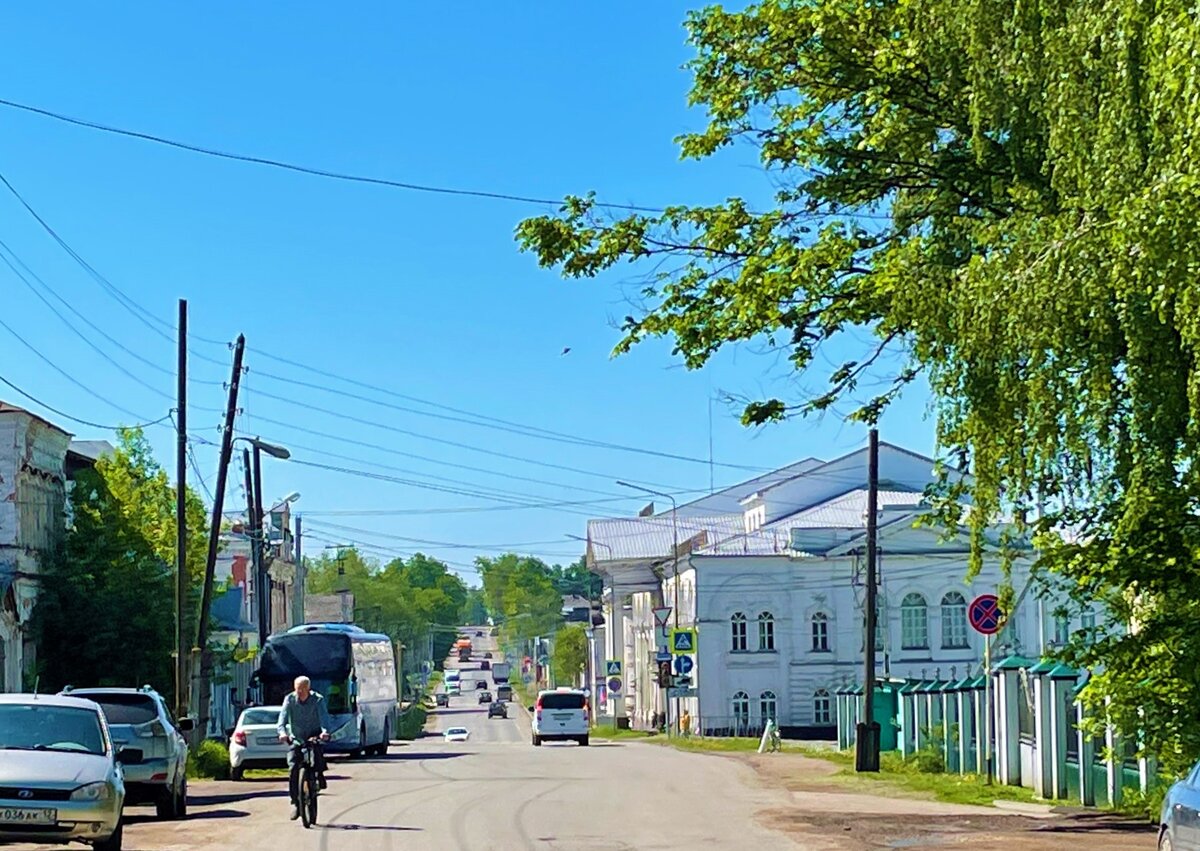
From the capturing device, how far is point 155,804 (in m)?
23.2

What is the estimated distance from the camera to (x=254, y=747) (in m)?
36.5

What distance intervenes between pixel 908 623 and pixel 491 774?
4456cm

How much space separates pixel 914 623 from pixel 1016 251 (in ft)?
210

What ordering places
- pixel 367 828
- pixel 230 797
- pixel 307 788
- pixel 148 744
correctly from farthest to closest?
1. pixel 230 797
2. pixel 148 744
3. pixel 307 788
4. pixel 367 828

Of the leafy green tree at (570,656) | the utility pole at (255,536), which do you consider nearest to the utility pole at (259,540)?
the utility pole at (255,536)

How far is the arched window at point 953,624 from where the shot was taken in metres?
75.8

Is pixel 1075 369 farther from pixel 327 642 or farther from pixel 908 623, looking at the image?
pixel 908 623

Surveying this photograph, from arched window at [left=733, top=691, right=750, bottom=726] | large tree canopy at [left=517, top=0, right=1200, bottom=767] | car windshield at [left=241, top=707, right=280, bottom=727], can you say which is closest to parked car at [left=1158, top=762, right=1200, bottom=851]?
large tree canopy at [left=517, top=0, right=1200, bottom=767]

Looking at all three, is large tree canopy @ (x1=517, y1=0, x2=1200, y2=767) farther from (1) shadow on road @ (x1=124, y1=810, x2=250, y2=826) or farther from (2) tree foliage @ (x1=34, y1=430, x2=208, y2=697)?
(2) tree foliage @ (x1=34, y1=430, x2=208, y2=697)

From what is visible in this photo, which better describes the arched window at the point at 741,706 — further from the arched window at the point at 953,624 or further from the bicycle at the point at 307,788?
the bicycle at the point at 307,788

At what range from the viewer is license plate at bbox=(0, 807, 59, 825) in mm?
16078

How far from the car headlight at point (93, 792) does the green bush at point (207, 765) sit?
68.8 ft

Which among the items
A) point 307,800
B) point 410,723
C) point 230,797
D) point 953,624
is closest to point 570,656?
point 410,723

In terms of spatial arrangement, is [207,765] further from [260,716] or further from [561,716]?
[561,716]
